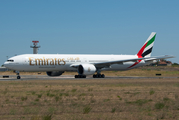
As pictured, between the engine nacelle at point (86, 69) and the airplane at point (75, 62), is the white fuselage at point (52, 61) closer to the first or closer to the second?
the airplane at point (75, 62)

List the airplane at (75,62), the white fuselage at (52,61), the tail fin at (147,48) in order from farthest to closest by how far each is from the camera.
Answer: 1. the tail fin at (147,48)
2. the airplane at (75,62)
3. the white fuselage at (52,61)

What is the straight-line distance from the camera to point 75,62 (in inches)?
1843

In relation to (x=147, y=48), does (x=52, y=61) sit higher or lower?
lower

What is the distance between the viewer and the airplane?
4215 cm

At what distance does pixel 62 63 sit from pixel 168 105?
32060 millimetres

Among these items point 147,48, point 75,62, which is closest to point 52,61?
point 75,62

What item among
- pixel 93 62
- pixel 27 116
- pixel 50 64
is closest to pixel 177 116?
pixel 27 116

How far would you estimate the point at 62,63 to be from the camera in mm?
45156

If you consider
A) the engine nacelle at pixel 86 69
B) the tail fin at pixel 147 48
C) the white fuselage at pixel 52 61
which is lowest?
the engine nacelle at pixel 86 69

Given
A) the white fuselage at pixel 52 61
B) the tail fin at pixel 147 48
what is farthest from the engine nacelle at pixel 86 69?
the tail fin at pixel 147 48

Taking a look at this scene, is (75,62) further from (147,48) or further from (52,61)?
(147,48)

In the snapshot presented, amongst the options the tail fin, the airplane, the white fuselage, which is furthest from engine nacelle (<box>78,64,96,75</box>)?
the tail fin

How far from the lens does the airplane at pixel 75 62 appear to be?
138ft

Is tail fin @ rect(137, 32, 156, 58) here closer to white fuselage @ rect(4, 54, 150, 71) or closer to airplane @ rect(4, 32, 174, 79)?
airplane @ rect(4, 32, 174, 79)
